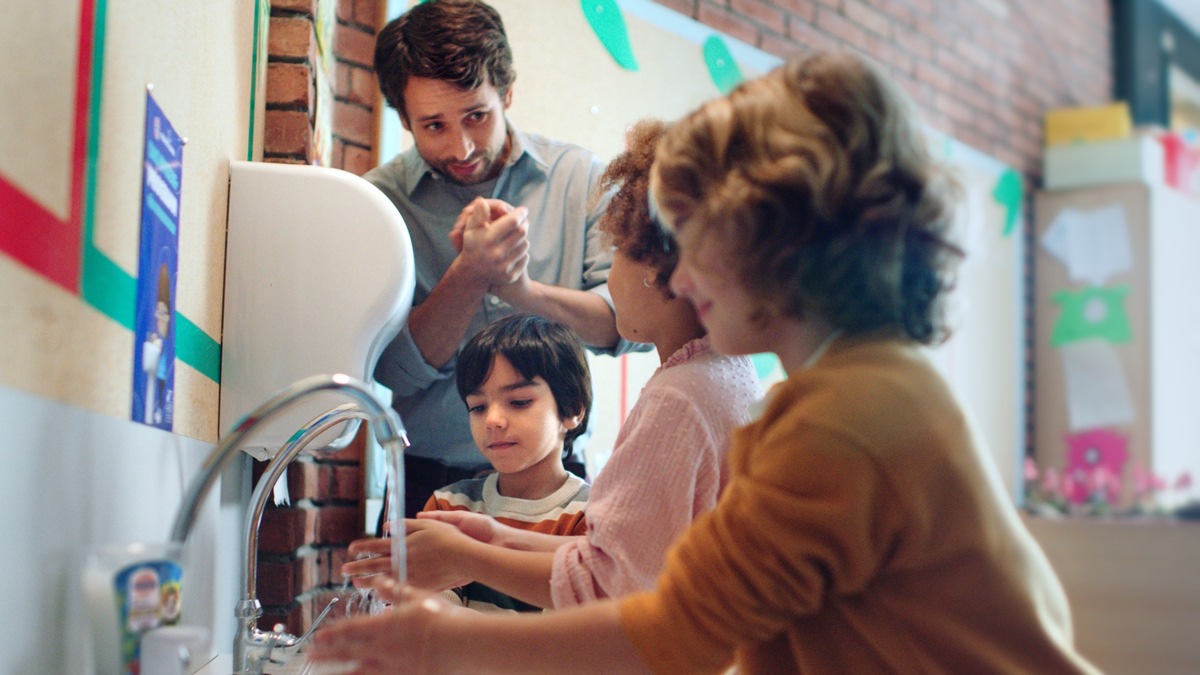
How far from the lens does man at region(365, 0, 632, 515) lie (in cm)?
159

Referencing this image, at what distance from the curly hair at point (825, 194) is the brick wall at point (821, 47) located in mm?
916

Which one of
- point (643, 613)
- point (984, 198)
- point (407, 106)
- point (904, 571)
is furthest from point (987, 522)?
point (984, 198)

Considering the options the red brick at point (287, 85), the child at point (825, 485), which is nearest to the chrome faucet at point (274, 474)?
the child at point (825, 485)

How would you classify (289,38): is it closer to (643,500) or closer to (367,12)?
(367,12)

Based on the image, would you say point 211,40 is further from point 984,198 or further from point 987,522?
point 984,198

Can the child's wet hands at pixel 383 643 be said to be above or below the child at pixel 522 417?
below

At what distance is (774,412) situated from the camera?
787 mm

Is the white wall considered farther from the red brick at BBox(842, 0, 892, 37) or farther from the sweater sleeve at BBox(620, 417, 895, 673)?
the red brick at BBox(842, 0, 892, 37)

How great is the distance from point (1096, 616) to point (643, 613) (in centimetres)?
257

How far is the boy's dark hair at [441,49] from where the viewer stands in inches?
62.5

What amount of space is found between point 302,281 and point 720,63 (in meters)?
1.50

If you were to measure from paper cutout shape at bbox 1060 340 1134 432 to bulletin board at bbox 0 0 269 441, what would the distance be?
3549 millimetres

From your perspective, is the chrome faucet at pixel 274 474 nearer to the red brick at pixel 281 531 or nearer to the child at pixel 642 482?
the child at pixel 642 482

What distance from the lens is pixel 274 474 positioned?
3.68 ft
